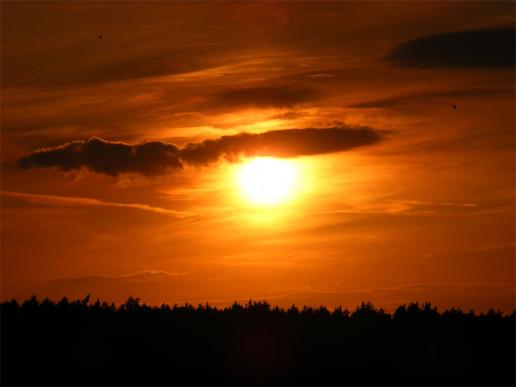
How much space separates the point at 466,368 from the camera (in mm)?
179000

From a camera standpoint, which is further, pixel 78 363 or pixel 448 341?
pixel 448 341

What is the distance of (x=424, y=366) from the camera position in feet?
590

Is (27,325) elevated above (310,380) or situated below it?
above

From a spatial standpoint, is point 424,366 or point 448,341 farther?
point 448,341

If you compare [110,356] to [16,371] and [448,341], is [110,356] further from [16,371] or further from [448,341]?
[448,341]

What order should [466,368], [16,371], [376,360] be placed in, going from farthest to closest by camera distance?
[376,360] < [466,368] < [16,371]

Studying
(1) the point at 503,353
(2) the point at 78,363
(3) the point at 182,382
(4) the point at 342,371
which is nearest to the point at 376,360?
(4) the point at 342,371

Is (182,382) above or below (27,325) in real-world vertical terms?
below

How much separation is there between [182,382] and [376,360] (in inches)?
1384

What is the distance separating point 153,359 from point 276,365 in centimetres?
2127

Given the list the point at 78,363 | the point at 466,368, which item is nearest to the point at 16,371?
the point at 78,363

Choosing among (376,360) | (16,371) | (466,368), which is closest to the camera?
(16,371)

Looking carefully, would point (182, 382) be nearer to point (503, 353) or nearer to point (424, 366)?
point (424, 366)

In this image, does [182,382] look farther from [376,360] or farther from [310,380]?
[376,360]
